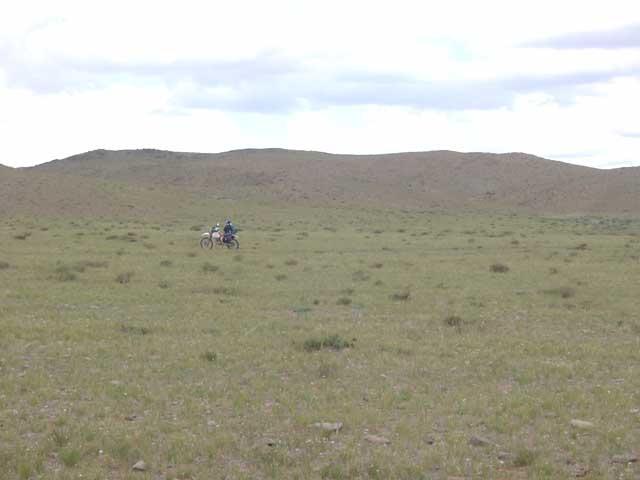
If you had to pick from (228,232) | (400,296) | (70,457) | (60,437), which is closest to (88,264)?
(228,232)

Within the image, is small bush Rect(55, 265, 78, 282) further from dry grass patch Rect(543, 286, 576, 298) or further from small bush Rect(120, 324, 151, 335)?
dry grass patch Rect(543, 286, 576, 298)

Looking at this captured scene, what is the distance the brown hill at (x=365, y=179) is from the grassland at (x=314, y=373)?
59231mm

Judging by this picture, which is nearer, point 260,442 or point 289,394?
point 260,442

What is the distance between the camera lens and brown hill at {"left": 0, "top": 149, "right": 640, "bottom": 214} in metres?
102

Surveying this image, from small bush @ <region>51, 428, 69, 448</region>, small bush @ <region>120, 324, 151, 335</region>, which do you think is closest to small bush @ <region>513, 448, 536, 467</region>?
small bush @ <region>51, 428, 69, 448</region>

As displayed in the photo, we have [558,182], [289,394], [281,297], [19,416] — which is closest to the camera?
[19,416]

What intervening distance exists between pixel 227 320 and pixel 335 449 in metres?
8.87

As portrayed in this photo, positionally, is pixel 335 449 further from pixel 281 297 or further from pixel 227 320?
pixel 281 297

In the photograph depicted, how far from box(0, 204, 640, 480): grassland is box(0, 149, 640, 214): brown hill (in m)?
59.2

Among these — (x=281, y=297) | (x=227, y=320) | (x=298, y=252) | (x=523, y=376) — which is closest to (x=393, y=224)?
(x=298, y=252)

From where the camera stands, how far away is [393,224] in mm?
68625

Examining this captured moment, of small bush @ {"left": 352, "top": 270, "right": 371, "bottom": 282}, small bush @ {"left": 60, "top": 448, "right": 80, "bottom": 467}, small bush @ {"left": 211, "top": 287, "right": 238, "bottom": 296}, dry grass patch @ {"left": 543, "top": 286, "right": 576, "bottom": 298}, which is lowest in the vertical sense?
small bush @ {"left": 60, "top": 448, "right": 80, "bottom": 467}

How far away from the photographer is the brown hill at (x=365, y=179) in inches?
4021

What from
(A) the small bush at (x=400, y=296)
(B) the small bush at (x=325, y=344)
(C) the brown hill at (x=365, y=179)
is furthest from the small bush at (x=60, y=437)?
(C) the brown hill at (x=365, y=179)
